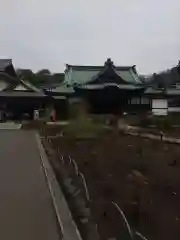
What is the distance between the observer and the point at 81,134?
14.5 meters

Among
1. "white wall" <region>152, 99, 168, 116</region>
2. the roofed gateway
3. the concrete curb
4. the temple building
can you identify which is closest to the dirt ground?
the concrete curb

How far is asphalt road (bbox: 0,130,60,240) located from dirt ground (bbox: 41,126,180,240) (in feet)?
2.15

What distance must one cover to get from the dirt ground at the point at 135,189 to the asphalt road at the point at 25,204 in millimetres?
655

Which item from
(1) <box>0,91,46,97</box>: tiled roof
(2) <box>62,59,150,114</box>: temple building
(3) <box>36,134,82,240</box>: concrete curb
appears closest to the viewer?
(3) <box>36,134,82,240</box>: concrete curb

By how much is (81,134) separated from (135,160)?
4940 mm

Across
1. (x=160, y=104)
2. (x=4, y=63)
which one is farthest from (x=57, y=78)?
(x=160, y=104)

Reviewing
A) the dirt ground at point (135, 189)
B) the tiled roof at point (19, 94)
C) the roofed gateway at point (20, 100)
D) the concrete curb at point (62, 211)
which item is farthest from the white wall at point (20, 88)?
the concrete curb at point (62, 211)

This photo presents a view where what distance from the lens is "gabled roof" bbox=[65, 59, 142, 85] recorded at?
37.6 metres

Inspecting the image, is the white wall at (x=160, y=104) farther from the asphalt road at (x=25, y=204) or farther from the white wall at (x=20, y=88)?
the asphalt road at (x=25, y=204)

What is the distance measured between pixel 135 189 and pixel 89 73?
33.8 meters

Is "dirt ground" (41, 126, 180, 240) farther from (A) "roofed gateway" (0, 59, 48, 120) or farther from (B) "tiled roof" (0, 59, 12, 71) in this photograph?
(B) "tiled roof" (0, 59, 12, 71)

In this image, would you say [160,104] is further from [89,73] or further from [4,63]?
[4,63]

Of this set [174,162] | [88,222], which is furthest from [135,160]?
[88,222]

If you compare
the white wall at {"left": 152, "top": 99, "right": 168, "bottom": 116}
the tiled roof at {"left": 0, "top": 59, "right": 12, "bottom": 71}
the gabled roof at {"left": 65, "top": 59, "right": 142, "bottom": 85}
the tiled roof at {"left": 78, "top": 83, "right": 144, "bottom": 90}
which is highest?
the tiled roof at {"left": 0, "top": 59, "right": 12, "bottom": 71}
